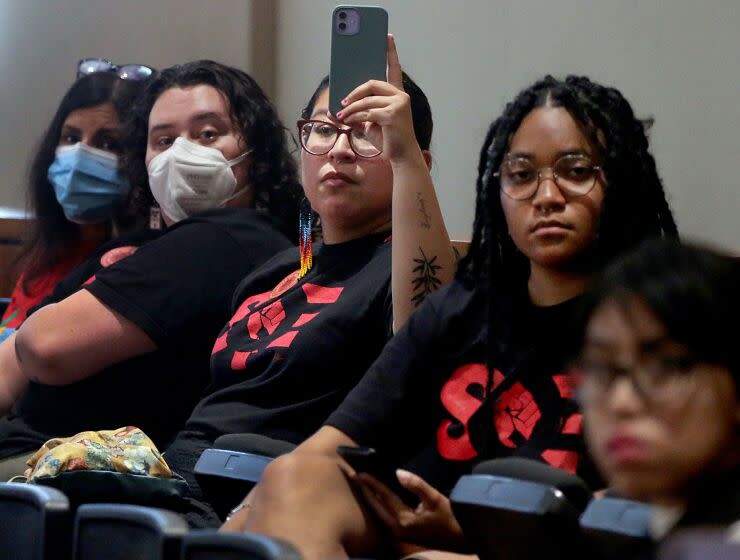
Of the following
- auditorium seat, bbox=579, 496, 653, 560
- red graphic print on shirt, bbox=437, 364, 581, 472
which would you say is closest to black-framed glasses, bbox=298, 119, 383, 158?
red graphic print on shirt, bbox=437, 364, 581, 472

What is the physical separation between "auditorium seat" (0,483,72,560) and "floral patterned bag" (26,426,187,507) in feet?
0.62

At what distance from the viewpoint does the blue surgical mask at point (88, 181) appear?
3334 millimetres

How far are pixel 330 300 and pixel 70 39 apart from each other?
2.41 metres

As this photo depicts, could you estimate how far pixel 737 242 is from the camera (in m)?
2.53

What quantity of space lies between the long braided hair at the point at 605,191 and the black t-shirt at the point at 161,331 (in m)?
0.83

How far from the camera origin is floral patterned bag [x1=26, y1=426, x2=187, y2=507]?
2.08 meters

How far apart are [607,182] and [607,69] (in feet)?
3.33

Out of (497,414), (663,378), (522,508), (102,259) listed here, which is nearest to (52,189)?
(102,259)

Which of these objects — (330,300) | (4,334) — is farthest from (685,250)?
(4,334)

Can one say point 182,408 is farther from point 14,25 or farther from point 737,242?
point 14,25

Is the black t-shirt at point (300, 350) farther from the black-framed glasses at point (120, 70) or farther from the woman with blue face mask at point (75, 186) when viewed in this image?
the black-framed glasses at point (120, 70)

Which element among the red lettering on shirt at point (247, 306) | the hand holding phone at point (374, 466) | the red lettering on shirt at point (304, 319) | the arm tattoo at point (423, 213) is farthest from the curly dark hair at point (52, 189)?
the hand holding phone at point (374, 466)

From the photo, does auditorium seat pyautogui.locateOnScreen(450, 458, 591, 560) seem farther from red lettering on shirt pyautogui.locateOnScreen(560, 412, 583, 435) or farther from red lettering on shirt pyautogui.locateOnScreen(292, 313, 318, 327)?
red lettering on shirt pyautogui.locateOnScreen(292, 313, 318, 327)

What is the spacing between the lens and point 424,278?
2.10m
